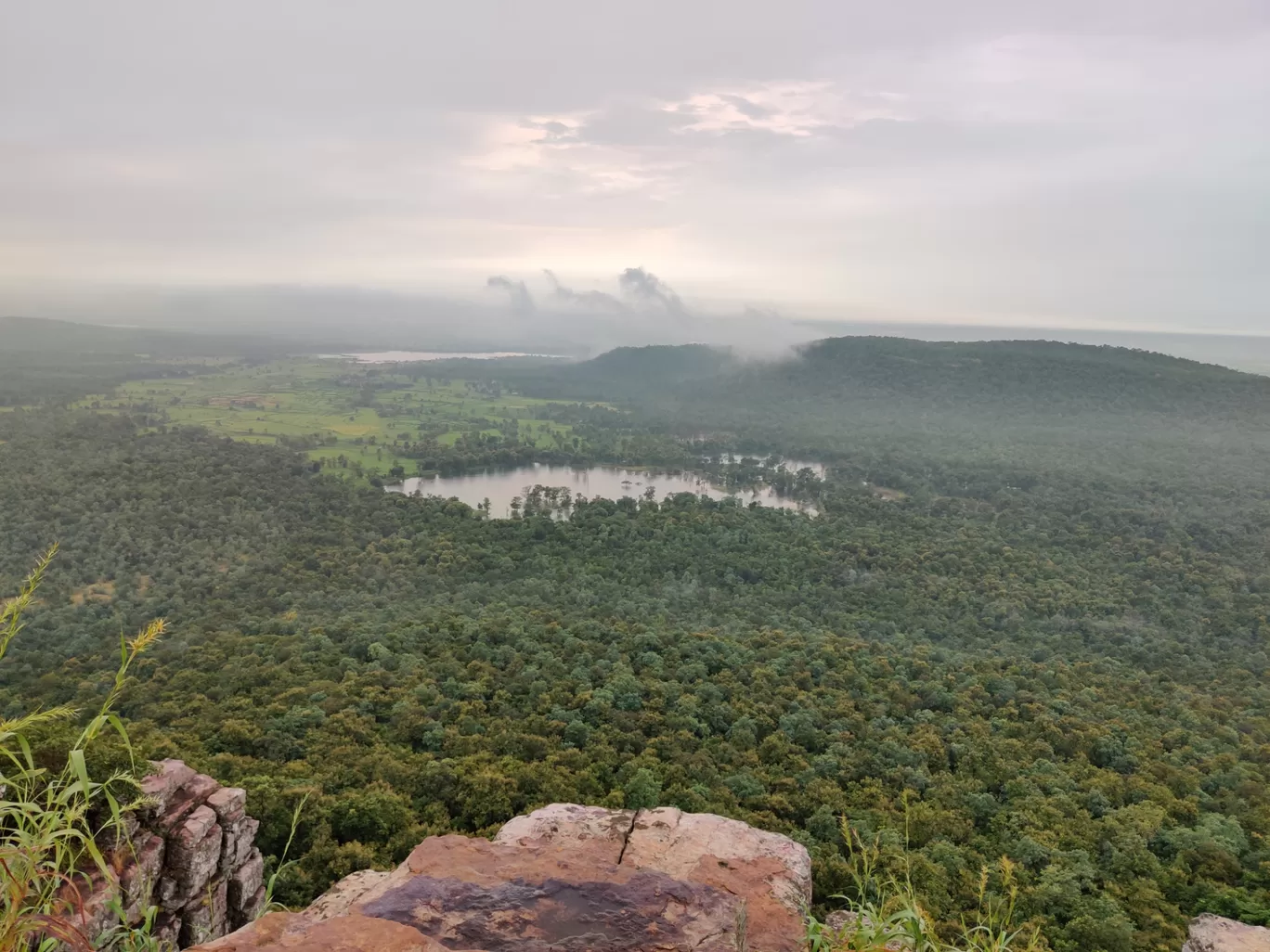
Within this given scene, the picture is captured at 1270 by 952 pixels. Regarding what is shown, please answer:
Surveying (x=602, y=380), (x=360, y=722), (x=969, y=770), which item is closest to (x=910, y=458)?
(x=969, y=770)

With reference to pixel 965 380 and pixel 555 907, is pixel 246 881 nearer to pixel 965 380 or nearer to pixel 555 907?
pixel 555 907

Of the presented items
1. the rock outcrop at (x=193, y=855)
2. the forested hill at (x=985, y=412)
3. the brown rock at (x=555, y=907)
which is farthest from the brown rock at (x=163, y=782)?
the forested hill at (x=985, y=412)

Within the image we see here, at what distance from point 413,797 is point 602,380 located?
164724 millimetres

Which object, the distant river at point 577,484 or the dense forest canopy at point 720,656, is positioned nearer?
the dense forest canopy at point 720,656

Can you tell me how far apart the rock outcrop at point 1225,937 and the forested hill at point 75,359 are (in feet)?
413

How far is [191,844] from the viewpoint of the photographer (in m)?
7.84

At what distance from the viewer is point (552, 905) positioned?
493cm

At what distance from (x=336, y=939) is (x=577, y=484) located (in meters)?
75.5

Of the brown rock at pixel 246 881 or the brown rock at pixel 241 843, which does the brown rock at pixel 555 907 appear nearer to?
the brown rock at pixel 241 843

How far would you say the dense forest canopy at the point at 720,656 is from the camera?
14.1 m

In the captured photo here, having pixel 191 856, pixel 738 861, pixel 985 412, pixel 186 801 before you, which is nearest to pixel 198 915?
pixel 191 856

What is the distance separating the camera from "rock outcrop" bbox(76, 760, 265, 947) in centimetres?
741

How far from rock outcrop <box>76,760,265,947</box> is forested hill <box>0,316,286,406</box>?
115 meters

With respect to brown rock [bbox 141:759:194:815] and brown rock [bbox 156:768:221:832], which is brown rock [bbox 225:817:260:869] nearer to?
brown rock [bbox 156:768:221:832]
